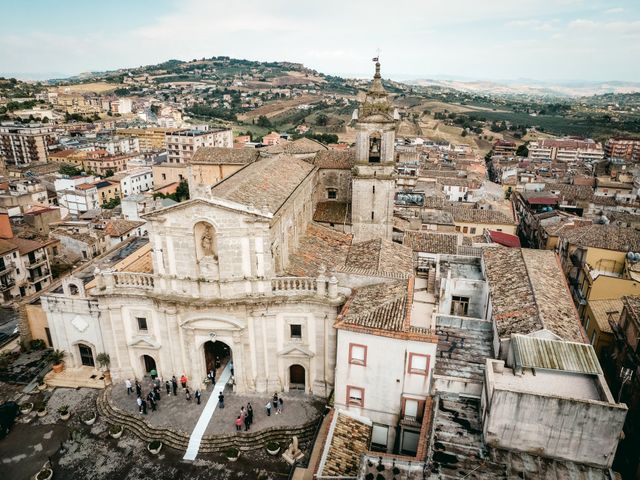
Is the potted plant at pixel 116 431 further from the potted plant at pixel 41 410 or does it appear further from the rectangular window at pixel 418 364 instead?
the rectangular window at pixel 418 364

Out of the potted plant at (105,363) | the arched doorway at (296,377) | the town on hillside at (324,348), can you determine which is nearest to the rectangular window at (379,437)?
the town on hillside at (324,348)

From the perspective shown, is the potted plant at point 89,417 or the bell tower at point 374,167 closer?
the potted plant at point 89,417

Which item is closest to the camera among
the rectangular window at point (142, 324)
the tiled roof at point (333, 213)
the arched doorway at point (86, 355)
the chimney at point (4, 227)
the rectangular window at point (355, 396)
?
the rectangular window at point (355, 396)

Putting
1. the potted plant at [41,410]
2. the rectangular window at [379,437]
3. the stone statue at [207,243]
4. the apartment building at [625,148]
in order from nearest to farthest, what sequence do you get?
the rectangular window at [379,437] < the stone statue at [207,243] < the potted plant at [41,410] < the apartment building at [625,148]

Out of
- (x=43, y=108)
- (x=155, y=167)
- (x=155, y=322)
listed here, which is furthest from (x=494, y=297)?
(x=43, y=108)

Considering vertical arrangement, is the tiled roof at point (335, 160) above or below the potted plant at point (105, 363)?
above

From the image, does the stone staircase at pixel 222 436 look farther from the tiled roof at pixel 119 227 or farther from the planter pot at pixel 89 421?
the tiled roof at pixel 119 227

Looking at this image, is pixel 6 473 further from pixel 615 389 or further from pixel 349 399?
pixel 615 389

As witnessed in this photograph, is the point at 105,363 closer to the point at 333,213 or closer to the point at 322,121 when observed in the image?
the point at 333,213

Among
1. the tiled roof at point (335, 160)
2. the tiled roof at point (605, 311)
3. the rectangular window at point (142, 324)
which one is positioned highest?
the tiled roof at point (335, 160)
